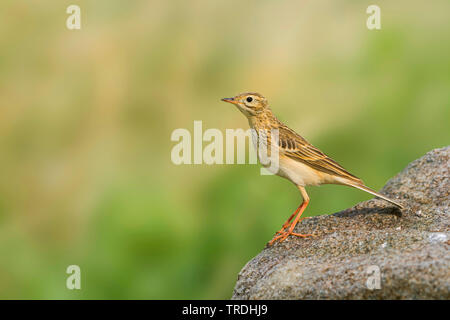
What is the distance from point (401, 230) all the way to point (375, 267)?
947 mm

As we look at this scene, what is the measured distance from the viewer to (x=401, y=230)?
193 inches

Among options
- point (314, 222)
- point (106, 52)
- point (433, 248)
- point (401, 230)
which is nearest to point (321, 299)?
point (433, 248)

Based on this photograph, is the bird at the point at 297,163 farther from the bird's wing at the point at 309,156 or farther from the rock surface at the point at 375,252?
the rock surface at the point at 375,252

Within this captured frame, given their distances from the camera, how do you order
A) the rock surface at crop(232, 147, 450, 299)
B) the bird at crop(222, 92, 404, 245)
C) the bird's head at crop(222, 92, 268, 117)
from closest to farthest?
the rock surface at crop(232, 147, 450, 299), the bird at crop(222, 92, 404, 245), the bird's head at crop(222, 92, 268, 117)

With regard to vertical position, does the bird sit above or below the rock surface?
above

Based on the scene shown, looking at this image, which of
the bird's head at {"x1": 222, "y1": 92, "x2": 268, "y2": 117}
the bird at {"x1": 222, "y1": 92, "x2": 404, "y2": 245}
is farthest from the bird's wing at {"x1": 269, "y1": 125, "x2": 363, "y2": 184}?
the bird's head at {"x1": 222, "y1": 92, "x2": 268, "y2": 117}

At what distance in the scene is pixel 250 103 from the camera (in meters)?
6.05

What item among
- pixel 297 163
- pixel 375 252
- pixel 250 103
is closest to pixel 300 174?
pixel 297 163

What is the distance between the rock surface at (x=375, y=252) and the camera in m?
3.86

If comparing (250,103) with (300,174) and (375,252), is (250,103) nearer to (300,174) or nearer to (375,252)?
(300,174)

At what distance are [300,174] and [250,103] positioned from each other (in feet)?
2.68

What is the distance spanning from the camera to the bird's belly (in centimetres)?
569

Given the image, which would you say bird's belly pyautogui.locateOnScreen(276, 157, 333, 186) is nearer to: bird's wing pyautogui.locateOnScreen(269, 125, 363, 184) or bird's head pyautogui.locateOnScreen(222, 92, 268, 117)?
bird's wing pyautogui.locateOnScreen(269, 125, 363, 184)

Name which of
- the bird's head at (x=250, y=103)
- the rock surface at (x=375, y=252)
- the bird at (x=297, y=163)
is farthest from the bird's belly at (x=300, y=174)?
the bird's head at (x=250, y=103)
